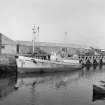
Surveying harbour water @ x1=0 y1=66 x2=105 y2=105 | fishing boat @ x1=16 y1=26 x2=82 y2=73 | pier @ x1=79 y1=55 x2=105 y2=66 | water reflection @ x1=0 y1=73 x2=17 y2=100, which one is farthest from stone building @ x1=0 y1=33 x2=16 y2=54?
pier @ x1=79 y1=55 x2=105 y2=66

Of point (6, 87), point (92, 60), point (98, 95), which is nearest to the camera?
point (98, 95)

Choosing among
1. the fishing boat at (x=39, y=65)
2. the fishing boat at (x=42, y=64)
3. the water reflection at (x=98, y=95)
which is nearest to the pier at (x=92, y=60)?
the fishing boat at (x=42, y=64)

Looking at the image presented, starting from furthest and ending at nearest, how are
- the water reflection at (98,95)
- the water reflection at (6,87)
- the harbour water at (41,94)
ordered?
the water reflection at (6,87) < the water reflection at (98,95) < the harbour water at (41,94)

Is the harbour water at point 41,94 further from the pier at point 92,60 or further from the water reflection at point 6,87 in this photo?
the pier at point 92,60

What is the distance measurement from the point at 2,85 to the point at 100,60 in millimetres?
46223

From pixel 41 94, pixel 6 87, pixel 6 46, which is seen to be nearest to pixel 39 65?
pixel 6 87

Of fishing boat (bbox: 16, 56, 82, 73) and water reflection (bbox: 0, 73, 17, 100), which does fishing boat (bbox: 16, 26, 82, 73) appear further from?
water reflection (bbox: 0, 73, 17, 100)

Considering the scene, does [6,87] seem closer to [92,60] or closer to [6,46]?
[6,46]

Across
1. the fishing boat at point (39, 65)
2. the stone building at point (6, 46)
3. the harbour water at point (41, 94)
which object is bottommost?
the harbour water at point (41, 94)

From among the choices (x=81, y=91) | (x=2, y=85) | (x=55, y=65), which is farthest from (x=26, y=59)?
(x=81, y=91)

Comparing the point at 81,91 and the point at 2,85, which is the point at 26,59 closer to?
the point at 2,85

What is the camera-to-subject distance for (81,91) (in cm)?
2602

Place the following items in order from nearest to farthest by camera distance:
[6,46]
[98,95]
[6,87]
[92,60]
Answer: [98,95] < [6,87] < [6,46] < [92,60]

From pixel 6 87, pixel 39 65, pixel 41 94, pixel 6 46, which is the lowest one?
pixel 41 94
